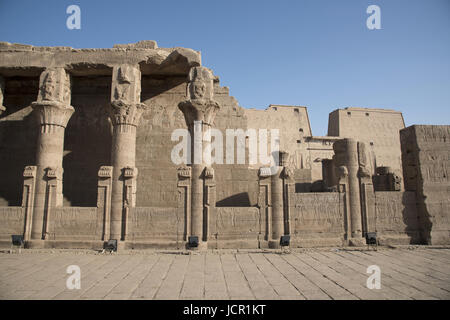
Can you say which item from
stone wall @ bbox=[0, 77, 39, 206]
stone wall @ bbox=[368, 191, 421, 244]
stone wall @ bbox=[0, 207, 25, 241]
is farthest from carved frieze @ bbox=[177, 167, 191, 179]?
stone wall @ bbox=[0, 77, 39, 206]

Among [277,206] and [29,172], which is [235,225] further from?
[29,172]

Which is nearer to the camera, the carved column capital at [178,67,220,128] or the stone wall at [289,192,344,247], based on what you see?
the stone wall at [289,192,344,247]

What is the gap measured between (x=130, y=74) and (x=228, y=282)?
28.3 feet

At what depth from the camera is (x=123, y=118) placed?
1047cm

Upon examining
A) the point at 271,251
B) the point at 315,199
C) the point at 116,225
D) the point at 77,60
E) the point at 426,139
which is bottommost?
the point at 271,251

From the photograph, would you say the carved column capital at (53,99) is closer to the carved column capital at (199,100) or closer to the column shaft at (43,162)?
the column shaft at (43,162)

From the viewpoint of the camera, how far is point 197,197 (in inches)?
370

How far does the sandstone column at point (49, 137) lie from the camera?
9703 mm

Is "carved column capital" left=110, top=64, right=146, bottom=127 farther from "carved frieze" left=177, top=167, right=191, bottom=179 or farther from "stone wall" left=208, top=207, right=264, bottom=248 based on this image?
"stone wall" left=208, top=207, right=264, bottom=248

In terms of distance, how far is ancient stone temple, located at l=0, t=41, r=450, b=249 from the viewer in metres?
9.38

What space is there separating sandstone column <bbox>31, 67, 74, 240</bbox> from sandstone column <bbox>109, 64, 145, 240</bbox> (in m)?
1.99
